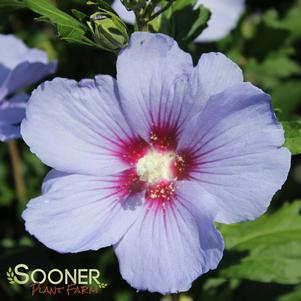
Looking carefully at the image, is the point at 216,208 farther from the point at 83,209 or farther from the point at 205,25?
the point at 205,25

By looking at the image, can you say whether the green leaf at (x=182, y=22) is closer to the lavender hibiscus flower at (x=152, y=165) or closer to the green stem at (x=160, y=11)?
the green stem at (x=160, y=11)

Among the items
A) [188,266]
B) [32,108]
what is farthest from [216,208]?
[32,108]

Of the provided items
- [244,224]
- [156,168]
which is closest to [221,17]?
[244,224]

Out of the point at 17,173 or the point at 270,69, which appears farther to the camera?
the point at 270,69

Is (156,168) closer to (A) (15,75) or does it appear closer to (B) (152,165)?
(B) (152,165)

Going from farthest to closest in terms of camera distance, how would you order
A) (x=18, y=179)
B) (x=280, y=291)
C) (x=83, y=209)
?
(x=18, y=179)
(x=280, y=291)
(x=83, y=209)

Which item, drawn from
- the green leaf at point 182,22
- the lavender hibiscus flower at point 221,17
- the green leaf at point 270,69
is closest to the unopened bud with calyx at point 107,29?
the green leaf at point 182,22
